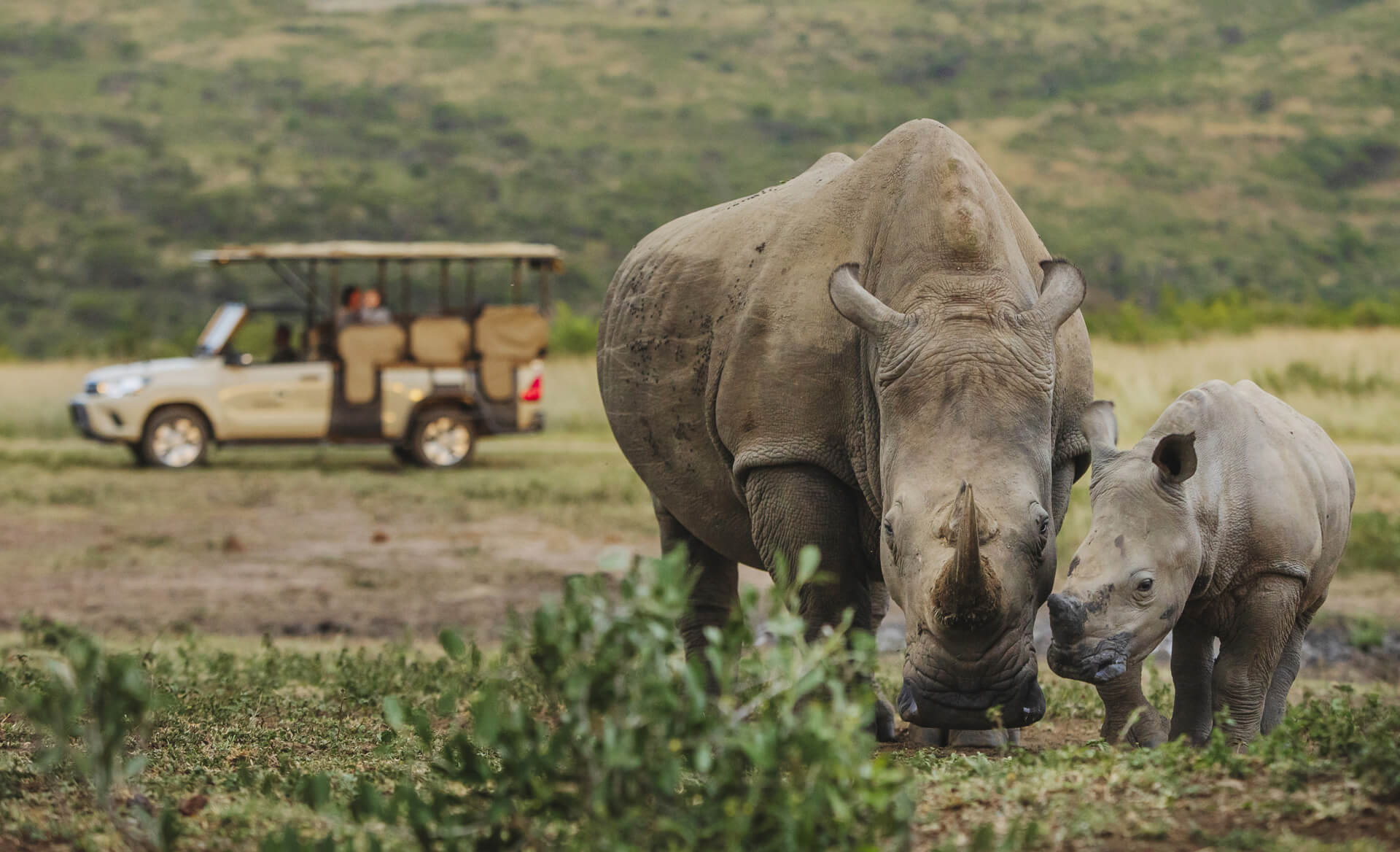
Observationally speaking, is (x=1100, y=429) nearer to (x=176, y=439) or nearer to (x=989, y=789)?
(x=989, y=789)

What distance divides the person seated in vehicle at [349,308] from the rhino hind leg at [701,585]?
42.0 ft

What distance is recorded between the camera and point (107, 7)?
105 meters

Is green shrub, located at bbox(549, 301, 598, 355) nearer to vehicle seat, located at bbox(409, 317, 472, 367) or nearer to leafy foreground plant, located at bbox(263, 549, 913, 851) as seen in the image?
vehicle seat, located at bbox(409, 317, 472, 367)

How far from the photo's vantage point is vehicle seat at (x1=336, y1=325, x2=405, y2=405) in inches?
762

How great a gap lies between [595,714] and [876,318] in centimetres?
216

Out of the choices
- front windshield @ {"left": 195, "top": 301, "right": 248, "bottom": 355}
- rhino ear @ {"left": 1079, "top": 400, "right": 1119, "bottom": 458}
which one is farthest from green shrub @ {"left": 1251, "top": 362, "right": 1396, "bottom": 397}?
rhino ear @ {"left": 1079, "top": 400, "right": 1119, "bottom": 458}

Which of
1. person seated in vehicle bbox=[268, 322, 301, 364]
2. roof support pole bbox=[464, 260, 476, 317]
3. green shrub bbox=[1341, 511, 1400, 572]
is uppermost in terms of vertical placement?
roof support pole bbox=[464, 260, 476, 317]

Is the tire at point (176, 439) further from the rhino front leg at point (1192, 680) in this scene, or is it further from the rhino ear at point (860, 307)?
the rhino ear at point (860, 307)

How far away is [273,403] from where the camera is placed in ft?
63.9

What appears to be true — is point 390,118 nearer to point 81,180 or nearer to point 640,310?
point 81,180

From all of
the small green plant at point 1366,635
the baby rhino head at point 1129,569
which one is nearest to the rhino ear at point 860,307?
the baby rhino head at point 1129,569

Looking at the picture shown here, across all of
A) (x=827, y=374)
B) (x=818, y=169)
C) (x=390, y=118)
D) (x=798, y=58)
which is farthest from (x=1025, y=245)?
(x=798, y=58)

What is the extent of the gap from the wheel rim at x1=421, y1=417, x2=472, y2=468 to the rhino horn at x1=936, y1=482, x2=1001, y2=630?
1593cm

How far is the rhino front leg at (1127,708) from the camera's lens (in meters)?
5.61
